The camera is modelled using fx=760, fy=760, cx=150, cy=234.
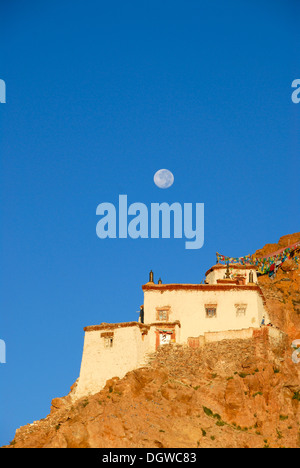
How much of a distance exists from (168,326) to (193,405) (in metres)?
9.73

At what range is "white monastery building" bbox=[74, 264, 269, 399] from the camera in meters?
64.2

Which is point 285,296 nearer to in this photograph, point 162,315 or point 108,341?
point 162,315

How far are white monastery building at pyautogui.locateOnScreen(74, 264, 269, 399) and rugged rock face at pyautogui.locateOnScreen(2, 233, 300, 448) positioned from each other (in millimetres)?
1235

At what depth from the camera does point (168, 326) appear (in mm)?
66438

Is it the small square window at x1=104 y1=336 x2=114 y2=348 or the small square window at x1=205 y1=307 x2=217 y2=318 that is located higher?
the small square window at x1=205 y1=307 x2=217 y2=318

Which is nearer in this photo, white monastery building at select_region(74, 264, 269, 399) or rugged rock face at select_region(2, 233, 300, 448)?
rugged rock face at select_region(2, 233, 300, 448)

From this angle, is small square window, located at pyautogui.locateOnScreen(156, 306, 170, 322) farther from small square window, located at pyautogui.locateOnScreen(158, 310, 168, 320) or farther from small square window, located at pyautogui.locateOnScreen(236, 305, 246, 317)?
small square window, located at pyautogui.locateOnScreen(236, 305, 246, 317)

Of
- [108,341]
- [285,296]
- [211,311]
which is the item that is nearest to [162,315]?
[211,311]

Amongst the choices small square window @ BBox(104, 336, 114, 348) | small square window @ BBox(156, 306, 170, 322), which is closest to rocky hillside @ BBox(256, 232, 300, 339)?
small square window @ BBox(156, 306, 170, 322)

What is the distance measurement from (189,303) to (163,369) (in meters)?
7.68

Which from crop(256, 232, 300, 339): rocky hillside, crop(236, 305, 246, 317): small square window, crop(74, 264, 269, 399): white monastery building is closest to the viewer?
crop(74, 264, 269, 399): white monastery building

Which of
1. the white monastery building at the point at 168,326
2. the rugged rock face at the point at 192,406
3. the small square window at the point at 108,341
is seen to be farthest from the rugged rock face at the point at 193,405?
the small square window at the point at 108,341
